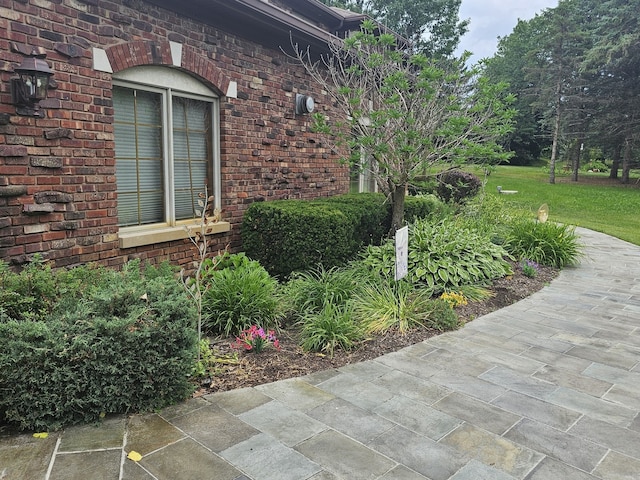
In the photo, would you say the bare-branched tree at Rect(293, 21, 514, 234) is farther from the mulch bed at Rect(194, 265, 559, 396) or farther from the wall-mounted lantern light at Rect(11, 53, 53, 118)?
the wall-mounted lantern light at Rect(11, 53, 53, 118)

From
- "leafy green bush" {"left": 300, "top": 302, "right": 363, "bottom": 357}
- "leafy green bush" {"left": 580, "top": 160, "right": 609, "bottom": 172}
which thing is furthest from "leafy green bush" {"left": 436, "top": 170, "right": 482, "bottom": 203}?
"leafy green bush" {"left": 580, "top": 160, "right": 609, "bottom": 172}

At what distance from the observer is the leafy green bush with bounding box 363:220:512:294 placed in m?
6.03

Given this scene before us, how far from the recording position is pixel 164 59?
514 cm

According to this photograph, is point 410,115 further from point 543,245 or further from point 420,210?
point 543,245

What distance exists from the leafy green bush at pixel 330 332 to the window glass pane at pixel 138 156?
2217 millimetres

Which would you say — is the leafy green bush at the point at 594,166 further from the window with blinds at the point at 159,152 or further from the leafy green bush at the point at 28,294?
the leafy green bush at the point at 28,294

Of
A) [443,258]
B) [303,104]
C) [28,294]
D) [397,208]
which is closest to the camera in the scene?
[28,294]

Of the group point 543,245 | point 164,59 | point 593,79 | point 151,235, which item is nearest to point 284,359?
point 151,235

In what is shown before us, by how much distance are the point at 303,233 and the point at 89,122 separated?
2.50 metres

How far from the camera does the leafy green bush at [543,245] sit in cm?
792

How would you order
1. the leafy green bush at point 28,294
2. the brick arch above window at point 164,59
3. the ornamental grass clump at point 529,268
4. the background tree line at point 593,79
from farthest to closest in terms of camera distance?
the background tree line at point 593,79
the ornamental grass clump at point 529,268
the brick arch above window at point 164,59
the leafy green bush at point 28,294

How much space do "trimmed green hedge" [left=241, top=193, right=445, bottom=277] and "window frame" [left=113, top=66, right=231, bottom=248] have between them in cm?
49

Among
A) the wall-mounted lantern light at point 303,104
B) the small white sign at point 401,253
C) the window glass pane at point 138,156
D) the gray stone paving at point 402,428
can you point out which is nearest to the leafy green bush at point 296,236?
the small white sign at point 401,253

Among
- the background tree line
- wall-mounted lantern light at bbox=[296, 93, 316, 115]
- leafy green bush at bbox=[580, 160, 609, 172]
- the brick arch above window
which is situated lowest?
leafy green bush at bbox=[580, 160, 609, 172]
